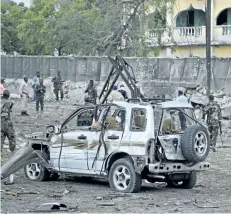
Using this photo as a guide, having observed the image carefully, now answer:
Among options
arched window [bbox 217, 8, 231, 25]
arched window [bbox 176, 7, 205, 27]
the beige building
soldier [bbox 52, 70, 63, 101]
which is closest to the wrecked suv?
soldier [bbox 52, 70, 63, 101]

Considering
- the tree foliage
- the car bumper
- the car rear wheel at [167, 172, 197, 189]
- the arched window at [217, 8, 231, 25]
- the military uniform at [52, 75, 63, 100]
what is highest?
the arched window at [217, 8, 231, 25]

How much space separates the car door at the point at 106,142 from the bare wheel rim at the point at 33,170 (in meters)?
1.54

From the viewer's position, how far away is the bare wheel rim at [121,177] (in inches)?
542

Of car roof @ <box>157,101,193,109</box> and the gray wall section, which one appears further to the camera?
the gray wall section

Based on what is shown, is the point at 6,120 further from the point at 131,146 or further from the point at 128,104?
the point at 131,146

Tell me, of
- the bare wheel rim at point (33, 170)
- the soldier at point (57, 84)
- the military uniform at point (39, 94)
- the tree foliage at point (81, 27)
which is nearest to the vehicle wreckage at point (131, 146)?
the bare wheel rim at point (33, 170)

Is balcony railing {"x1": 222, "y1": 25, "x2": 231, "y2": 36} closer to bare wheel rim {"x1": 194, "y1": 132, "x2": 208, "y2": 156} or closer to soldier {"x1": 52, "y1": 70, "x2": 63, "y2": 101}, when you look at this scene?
soldier {"x1": 52, "y1": 70, "x2": 63, "y2": 101}

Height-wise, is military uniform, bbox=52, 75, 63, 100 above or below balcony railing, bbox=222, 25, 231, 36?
below

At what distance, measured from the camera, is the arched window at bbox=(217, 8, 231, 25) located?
187 feet

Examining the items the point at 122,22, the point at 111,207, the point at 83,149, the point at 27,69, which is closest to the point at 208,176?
the point at 83,149

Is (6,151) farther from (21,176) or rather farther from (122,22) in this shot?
(122,22)

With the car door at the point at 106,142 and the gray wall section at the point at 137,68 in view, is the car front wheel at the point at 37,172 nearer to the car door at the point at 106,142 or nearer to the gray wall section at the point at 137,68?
the car door at the point at 106,142

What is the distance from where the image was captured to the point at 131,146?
13.7m

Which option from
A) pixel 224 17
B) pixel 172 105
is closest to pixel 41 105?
pixel 172 105
